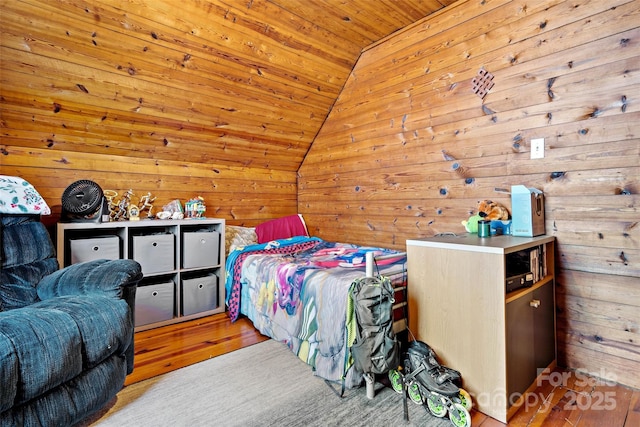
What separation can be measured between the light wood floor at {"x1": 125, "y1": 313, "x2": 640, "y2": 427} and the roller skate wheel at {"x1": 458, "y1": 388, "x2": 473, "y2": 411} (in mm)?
64

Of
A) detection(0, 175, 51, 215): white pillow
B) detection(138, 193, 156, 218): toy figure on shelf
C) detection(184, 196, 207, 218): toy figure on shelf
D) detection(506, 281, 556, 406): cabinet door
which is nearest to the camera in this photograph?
detection(506, 281, 556, 406): cabinet door

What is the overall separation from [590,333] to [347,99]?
264 cm

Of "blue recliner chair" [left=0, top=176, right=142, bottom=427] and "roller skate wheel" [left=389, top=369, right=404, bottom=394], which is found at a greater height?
"blue recliner chair" [left=0, top=176, right=142, bottom=427]

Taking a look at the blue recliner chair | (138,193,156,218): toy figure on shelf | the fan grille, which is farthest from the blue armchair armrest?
(138,193,156,218): toy figure on shelf

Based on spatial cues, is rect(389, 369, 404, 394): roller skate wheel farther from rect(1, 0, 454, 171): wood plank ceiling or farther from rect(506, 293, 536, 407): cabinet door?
rect(1, 0, 454, 171): wood plank ceiling

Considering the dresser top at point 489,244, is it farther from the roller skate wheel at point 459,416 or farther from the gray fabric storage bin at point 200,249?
the gray fabric storage bin at point 200,249

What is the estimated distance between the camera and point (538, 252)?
5.90 feet

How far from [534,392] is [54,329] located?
85.6 inches

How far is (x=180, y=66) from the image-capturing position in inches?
94.1

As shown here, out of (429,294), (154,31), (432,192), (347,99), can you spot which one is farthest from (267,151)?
(429,294)

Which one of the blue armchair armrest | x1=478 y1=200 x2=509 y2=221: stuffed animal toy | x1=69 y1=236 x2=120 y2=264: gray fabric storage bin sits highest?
x1=478 y1=200 x2=509 y2=221: stuffed animal toy

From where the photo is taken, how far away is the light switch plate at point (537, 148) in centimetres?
198

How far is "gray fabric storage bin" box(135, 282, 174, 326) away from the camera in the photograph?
8.05 ft

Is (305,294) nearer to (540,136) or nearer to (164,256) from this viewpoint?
(164,256)
